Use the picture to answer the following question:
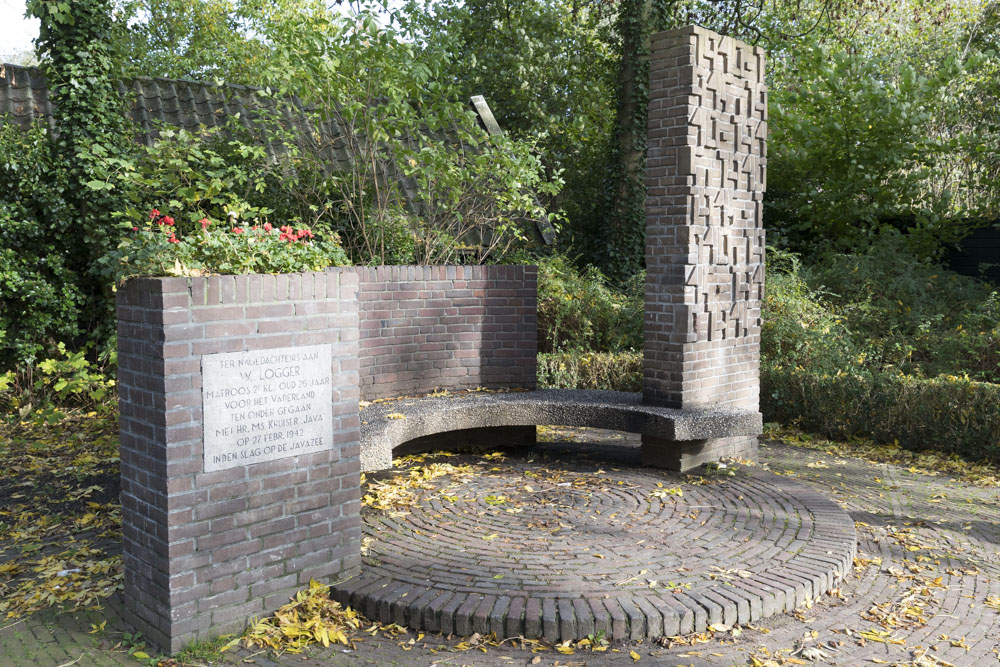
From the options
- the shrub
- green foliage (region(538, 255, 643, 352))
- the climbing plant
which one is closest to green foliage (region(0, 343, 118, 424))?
the climbing plant

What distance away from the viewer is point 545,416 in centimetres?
650

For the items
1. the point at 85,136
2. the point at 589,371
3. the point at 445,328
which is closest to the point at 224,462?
the point at 445,328

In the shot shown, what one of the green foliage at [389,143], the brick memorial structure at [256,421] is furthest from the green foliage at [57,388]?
the brick memorial structure at [256,421]

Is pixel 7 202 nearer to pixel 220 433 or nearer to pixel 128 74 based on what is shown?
pixel 128 74

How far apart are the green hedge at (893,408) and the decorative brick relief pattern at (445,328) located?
2.84 m

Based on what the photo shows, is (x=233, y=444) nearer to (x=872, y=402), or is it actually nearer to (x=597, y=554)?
(x=597, y=554)

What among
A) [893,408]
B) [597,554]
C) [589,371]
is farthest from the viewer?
[589,371]

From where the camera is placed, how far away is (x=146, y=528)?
3633mm

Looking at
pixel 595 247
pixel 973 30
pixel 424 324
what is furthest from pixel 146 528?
pixel 973 30

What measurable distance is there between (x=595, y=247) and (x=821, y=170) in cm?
368

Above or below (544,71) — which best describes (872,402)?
below

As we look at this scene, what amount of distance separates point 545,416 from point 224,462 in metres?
3.28

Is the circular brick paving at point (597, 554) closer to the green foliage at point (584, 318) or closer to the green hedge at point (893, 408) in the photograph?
the green hedge at point (893, 408)

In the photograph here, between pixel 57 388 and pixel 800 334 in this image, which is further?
pixel 800 334
